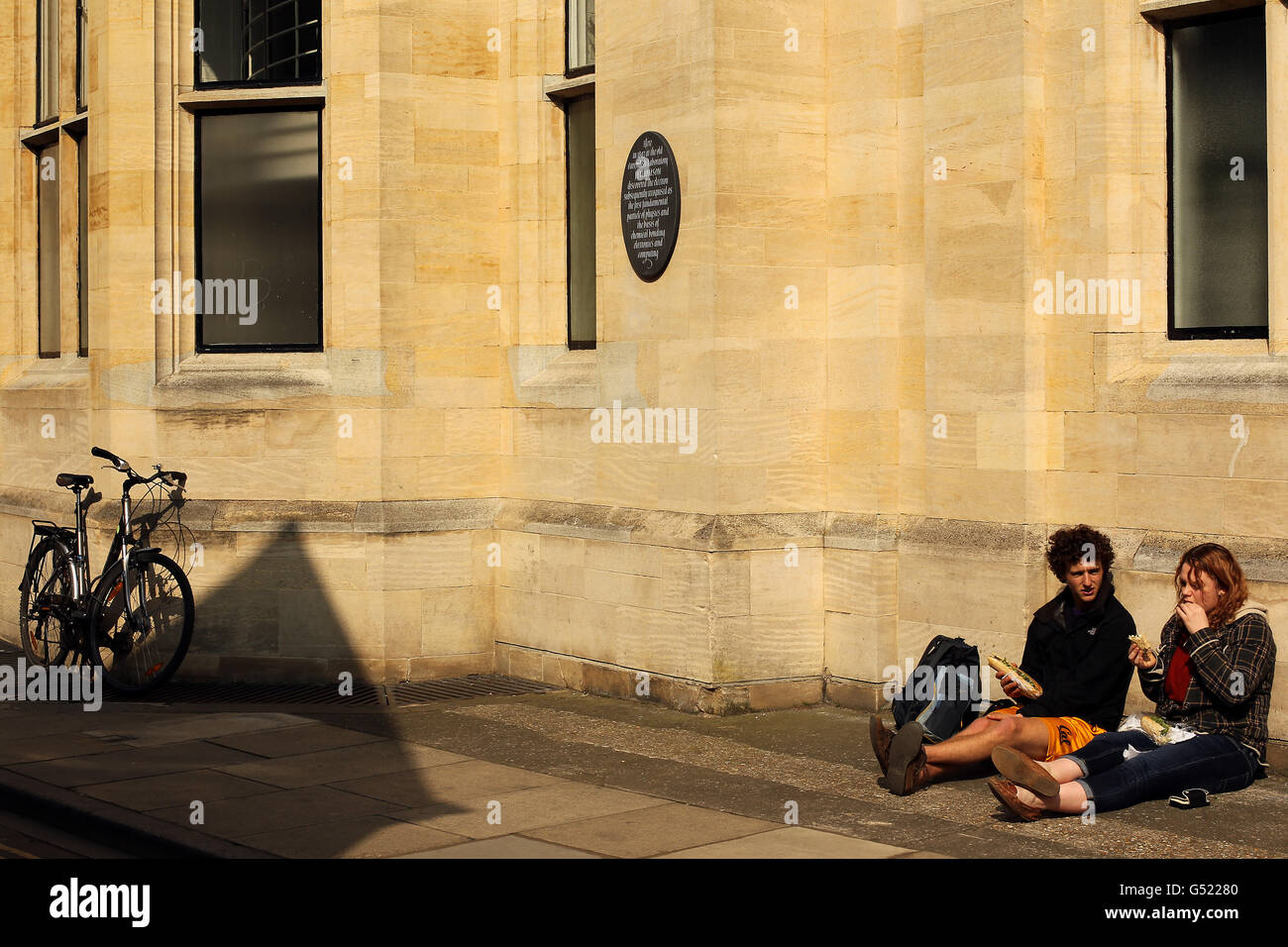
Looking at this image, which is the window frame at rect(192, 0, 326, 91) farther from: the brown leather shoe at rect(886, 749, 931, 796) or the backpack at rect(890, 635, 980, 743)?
the brown leather shoe at rect(886, 749, 931, 796)

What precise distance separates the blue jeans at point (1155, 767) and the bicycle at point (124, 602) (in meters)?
6.12

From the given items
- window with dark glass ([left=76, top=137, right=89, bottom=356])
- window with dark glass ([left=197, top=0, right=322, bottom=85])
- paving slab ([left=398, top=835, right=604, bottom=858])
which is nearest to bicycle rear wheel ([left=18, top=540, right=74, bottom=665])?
window with dark glass ([left=76, top=137, right=89, bottom=356])

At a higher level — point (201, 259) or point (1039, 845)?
point (201, 259)

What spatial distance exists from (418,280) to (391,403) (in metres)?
0.87

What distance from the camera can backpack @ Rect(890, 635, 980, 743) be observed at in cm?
776

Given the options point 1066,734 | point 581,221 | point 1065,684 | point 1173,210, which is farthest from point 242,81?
point 1066,734

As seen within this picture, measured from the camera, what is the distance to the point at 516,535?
1124cm

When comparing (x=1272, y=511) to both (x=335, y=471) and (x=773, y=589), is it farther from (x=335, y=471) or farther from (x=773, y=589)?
(x=335, y=471)

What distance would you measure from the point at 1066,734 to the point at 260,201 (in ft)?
23.1

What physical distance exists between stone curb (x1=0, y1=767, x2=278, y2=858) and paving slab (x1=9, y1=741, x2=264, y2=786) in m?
0.14

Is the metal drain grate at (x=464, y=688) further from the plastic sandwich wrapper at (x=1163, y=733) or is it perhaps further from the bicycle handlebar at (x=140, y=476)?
the plastic sandwich wrapper at (x=1163, y=733)

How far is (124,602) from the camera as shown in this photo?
10.9m

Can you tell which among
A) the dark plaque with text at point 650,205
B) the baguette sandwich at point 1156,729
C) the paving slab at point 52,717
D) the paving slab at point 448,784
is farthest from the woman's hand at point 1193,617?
the paving slab at point 52,717

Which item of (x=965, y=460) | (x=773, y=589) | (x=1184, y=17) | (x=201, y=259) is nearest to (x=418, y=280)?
(x=201, y=259)
